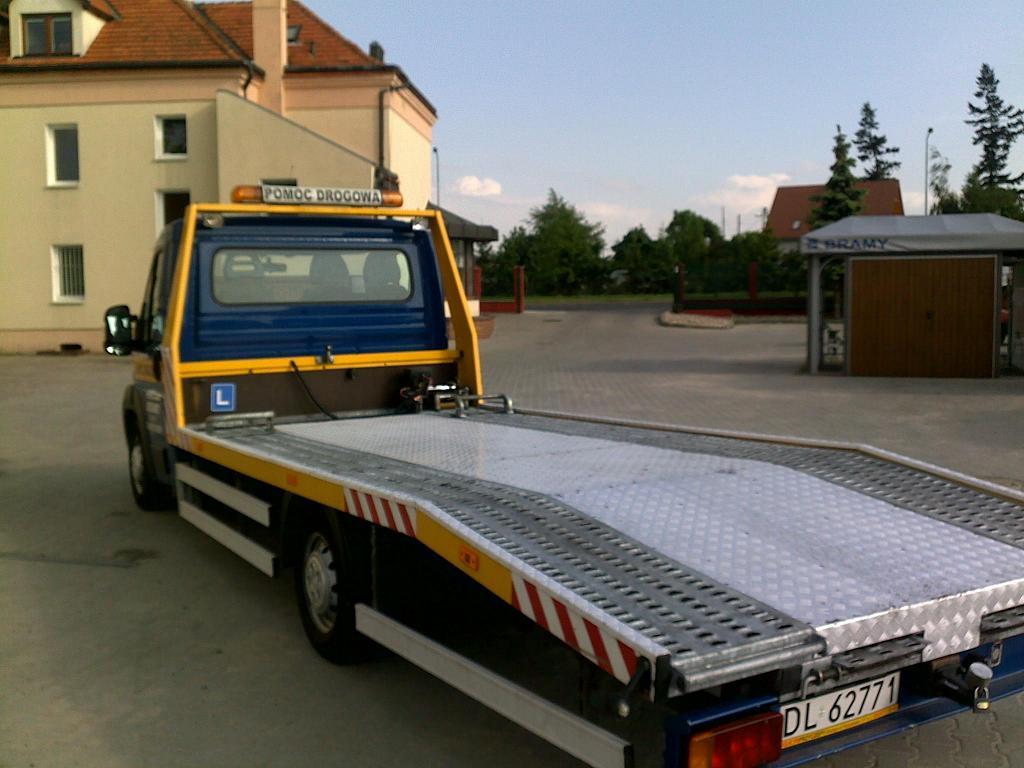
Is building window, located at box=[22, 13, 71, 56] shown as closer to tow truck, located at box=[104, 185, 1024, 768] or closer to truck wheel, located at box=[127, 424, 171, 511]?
truck wheel, located at box=[127, 424, 171, 511]

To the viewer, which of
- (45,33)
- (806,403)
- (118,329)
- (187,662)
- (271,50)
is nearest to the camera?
(187,662)

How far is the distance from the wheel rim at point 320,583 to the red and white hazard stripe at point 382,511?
613 millimetres

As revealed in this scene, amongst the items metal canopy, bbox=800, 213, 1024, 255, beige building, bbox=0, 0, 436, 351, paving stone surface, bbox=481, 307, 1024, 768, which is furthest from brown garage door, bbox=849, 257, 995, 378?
beige building, bbox=0, 0, 436, 351

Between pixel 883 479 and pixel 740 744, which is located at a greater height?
pixel 883 479

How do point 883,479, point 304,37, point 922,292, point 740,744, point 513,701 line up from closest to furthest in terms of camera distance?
point 740,744 → point 513,701 → point 883,479 → point 922,292 → point 304,37

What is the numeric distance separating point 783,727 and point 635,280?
61.6 metres

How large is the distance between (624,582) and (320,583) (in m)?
2.24

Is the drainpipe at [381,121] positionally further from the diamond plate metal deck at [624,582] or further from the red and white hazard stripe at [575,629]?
the red and white hazard stripe at [575,629]

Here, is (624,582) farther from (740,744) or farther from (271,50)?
(271,50)

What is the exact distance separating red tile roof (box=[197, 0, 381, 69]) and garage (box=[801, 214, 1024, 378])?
48.8ft

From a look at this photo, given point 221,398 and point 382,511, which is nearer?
point 382,511

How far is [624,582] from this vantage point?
9.89 feet

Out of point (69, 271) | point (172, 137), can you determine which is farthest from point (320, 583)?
point (69, 271)

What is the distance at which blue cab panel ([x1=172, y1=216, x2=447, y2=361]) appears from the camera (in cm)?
695
